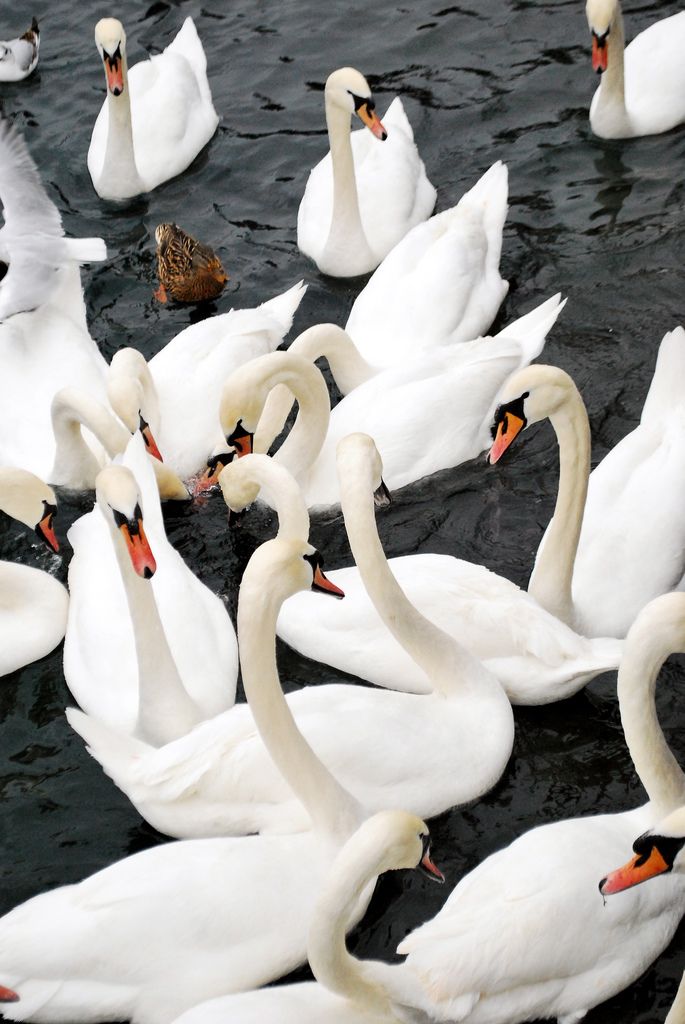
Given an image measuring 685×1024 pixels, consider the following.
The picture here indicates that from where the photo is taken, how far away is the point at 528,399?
785cm

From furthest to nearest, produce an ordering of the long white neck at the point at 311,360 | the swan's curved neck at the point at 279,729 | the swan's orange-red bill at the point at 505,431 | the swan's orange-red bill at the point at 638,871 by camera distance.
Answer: the long white neck at the point at 311,360
the swan's orange-red bill at the point at 505,431
the swan's curved neck at the point at 279,729
the swan's orange-red bill at the point at 638,871

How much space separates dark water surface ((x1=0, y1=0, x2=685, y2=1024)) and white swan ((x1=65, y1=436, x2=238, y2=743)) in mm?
433

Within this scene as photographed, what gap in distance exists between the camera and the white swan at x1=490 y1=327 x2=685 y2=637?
25.9 ft

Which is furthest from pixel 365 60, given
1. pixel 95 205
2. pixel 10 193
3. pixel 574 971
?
pixel 574 971

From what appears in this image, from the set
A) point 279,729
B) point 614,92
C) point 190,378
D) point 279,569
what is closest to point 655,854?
point 279,729

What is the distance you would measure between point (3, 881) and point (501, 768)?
244 cm

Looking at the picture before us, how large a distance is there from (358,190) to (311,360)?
7.84 ft

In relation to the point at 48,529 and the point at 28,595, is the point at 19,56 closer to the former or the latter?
the point at 48,529

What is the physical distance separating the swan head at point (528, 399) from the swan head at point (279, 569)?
5.35 feet

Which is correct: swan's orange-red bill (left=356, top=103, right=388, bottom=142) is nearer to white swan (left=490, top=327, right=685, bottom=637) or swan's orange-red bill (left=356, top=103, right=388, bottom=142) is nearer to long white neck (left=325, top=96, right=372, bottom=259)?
long white neck (left=325, top=96, right=372, bottom=259)

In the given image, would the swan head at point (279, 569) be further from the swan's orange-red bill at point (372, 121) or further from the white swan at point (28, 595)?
the swan's orange-red bill at point (372, 121)

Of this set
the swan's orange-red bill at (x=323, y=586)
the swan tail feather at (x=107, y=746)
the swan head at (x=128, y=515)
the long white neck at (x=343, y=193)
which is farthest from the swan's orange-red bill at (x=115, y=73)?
the swan tail feather at (x=107, y=746)

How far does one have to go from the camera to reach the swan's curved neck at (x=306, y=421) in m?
9.02

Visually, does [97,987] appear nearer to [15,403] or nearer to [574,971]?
[574,971]
